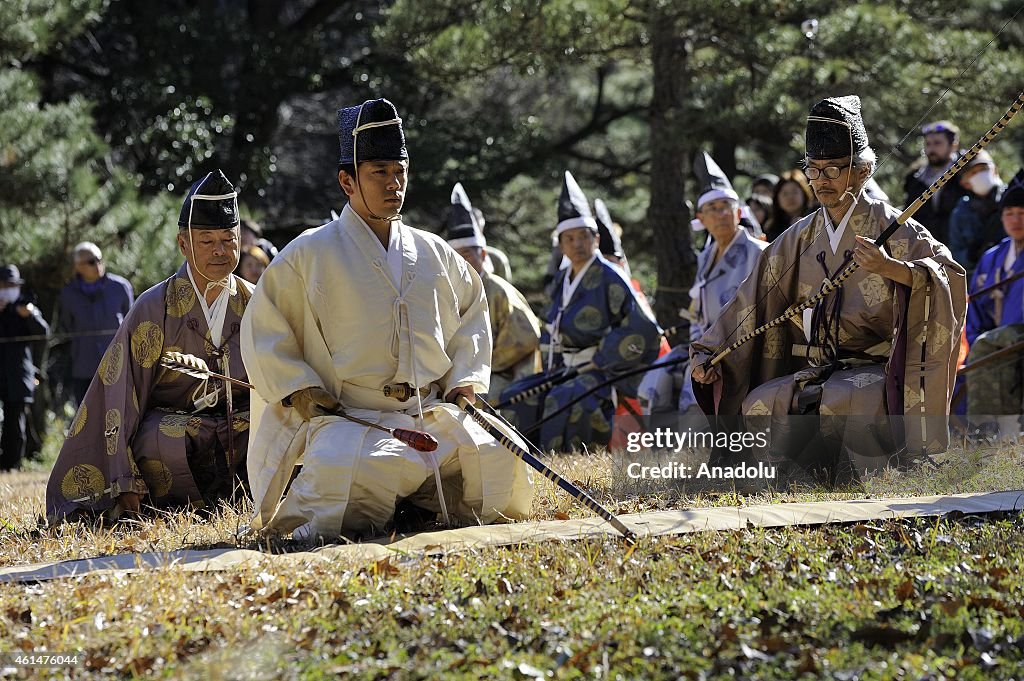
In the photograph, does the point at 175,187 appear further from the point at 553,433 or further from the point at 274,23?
the point at 553,433

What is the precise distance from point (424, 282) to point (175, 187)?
960 centimetres

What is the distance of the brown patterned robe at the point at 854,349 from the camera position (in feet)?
17.3

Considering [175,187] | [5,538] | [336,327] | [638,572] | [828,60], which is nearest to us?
[638,572]

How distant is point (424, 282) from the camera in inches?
193

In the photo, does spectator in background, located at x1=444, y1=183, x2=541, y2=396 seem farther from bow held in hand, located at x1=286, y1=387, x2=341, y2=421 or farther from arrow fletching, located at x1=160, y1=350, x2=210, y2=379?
bow held in hand, located at x1=286, y1=387, x2=341, y2=421

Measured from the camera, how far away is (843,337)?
5629 mm

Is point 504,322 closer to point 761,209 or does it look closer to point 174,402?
point 761,209

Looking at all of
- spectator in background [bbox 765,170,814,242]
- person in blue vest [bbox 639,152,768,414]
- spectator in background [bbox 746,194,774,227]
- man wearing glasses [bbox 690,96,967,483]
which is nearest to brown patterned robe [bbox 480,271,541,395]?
person in blue vest [bbox 639,152,768,414]

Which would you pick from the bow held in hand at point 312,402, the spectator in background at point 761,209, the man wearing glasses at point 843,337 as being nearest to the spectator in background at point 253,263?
the man wearing glasses at point 843,337

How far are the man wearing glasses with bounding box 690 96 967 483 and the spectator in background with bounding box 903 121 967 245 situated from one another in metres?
3.24

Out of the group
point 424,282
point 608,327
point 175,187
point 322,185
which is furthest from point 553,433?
point 322,185

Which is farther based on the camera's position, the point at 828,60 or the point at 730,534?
the point at 828,60

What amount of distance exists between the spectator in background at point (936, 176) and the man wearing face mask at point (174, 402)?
494cm

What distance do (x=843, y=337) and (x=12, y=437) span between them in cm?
756
